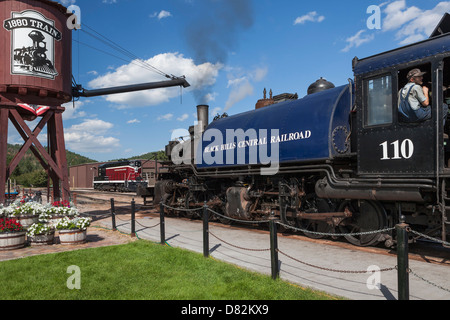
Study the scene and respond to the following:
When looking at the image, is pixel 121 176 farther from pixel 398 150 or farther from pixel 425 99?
pixel 425 99

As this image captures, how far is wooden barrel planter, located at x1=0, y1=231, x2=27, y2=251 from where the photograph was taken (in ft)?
30.0

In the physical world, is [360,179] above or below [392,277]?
above

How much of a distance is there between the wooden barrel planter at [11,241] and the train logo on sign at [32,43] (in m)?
6.16

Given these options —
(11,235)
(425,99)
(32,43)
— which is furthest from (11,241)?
(425,99)

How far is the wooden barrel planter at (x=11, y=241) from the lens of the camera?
9142 mm

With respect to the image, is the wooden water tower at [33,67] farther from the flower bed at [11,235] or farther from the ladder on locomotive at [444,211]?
the ladder on locomotive at [444,211]

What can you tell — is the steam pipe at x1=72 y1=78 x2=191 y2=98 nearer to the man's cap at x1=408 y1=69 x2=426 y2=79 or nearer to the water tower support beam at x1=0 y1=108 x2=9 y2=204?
the water tower support beam at x1=0 y1=108 x2=9 y2=204

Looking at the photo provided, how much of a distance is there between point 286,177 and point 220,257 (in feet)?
12.2

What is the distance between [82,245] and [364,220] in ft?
24.9

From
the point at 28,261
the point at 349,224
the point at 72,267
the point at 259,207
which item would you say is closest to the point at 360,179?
the point at 349,224

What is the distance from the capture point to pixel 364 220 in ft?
26.2
